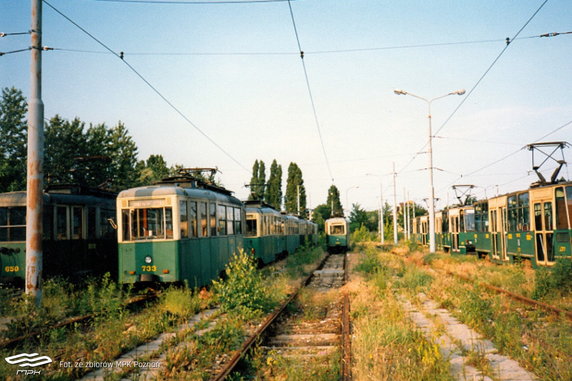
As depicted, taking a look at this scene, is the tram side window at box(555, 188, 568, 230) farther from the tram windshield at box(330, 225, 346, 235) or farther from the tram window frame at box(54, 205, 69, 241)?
the tram windshield at box(330, 225, 346, 235)

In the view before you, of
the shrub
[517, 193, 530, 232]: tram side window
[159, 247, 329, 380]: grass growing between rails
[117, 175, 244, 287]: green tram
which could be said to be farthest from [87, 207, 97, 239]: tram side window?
[517, 193, 530, 232]: tram side window

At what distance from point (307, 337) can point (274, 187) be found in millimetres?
64623

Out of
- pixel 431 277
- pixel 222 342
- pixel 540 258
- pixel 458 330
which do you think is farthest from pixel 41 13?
pixel 540 258

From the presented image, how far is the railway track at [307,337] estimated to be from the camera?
6422mm

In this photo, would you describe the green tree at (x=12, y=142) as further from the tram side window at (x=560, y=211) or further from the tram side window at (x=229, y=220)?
the tram side window at (x=560, y=211)

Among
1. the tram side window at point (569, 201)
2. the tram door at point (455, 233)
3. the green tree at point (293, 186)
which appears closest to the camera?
the tram side window at point (569, 201)

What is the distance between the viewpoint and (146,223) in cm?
1177

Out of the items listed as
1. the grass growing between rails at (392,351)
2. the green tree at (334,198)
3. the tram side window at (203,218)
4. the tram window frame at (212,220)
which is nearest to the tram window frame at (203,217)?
the tram side window at (203,218)

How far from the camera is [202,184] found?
46.8 feet

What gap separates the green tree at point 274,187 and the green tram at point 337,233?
34.9 metres

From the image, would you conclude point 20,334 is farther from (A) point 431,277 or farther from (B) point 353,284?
(A) point 431,277

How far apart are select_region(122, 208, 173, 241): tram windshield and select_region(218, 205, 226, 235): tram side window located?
2908 millimetres

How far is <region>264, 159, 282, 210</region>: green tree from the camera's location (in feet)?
239

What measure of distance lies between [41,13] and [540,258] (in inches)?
625
